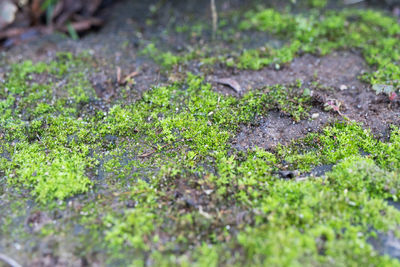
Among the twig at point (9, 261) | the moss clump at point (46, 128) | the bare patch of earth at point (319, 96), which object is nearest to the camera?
the twig at point (9, 261)

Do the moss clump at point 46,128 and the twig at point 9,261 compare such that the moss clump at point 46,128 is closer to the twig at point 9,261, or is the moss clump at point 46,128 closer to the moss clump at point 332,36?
the twig at point 9,261

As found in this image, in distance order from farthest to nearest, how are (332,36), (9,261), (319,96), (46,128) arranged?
(332,36) < (319,96) < (46,128) < (9,261)

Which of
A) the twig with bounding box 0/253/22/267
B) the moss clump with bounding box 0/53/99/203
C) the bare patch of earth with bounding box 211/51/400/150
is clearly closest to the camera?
the twig with bounding box 0/253/22/267

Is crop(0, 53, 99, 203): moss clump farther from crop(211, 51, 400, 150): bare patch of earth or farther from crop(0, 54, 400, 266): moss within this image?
crop(211, 51, 400, 150): bare patch of earth

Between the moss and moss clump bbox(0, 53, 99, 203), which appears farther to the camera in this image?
moss clump bbox(0, 53, 99, 203)

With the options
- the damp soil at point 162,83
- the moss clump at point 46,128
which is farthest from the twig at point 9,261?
the moss clump at point 46,128

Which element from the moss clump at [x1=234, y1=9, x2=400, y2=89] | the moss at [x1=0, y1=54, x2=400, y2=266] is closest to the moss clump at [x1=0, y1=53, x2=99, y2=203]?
the moss at [x1=0, y1=54, x2=400, y2=266]

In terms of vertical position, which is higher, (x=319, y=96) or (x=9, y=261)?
(x=319, y=96)

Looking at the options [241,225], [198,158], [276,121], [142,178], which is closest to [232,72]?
[276,121]

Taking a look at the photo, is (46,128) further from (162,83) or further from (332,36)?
(332,36)

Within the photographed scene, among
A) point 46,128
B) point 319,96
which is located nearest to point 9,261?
point 46,128
